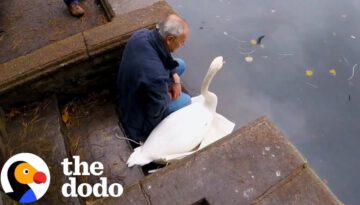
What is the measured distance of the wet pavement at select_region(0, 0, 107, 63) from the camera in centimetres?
459

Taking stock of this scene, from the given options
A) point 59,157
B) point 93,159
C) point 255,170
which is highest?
point 255,170

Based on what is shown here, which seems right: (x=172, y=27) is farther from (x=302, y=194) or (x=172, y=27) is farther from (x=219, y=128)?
(x=302, y=194)

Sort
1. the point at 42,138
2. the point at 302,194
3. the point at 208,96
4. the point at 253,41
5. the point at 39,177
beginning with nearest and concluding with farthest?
the point at 302,194 < the point at 39,177 < the point at 42,138 < the point at 208,96 < the point at 253,41

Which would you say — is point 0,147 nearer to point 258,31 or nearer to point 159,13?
point 159,13

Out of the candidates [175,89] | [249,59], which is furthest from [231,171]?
[249,59]

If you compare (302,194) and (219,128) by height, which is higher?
(302,194)

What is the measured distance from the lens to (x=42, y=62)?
3254 mm

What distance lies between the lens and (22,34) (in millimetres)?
4742

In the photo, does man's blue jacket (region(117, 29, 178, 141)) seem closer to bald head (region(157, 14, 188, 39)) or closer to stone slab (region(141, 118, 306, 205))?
bald head (region(157, 14, 188, 39))

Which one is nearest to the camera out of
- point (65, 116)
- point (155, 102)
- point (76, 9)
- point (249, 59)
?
point (155, 102)

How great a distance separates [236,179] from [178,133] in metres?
0.96

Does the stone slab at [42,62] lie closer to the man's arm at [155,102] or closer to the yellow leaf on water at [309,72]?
the man's arm at [155,102]

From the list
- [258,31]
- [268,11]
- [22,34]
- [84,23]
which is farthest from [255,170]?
[22,34]

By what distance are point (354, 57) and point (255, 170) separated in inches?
113
